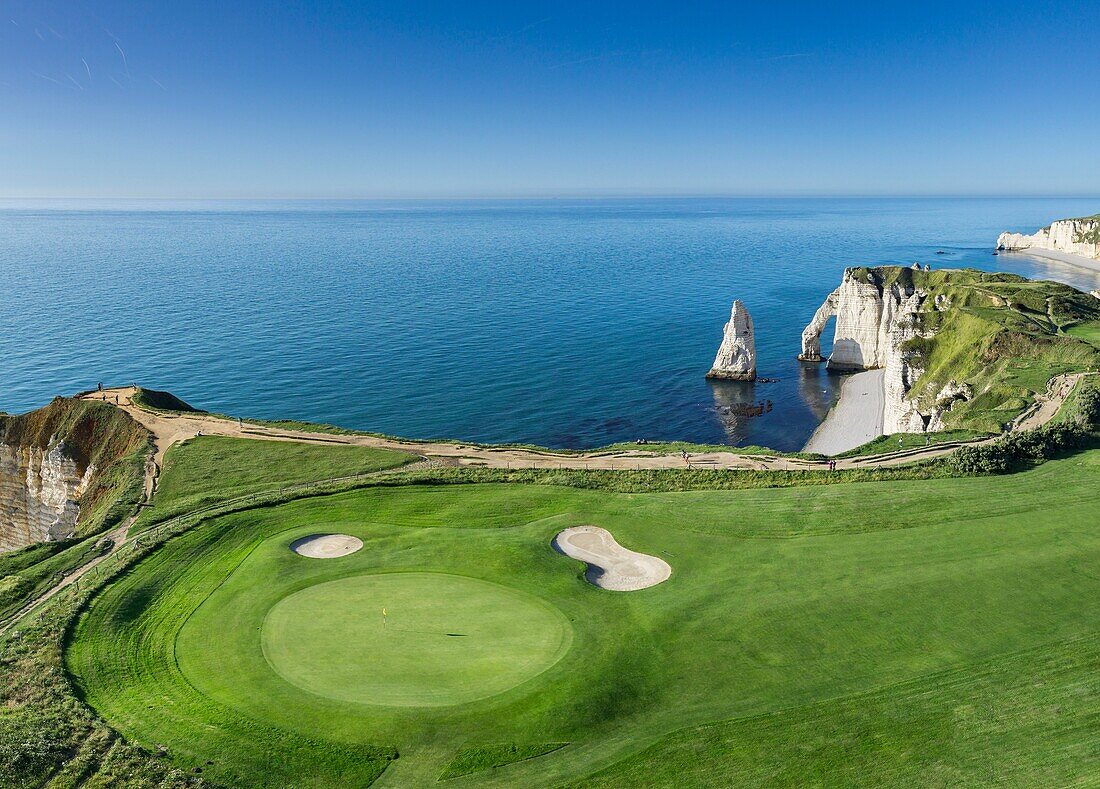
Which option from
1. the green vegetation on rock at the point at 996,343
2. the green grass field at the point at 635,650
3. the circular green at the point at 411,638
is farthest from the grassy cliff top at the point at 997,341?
the circular green at the point at 411,638

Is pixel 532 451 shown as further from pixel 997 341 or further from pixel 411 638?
pixel 997 341

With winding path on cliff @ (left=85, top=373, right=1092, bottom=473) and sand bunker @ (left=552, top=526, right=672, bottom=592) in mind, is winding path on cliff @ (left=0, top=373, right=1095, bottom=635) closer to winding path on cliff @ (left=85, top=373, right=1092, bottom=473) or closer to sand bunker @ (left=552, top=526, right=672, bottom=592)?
winding path on cliff @ (left=85, top=373, right=1092, bottom=473)

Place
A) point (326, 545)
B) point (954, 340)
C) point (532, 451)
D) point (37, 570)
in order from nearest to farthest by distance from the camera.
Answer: point (37, 570) → point (326, 545) → point (532, 451) → point (954, 340)

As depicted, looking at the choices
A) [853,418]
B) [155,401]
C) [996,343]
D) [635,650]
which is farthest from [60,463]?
[996,343]

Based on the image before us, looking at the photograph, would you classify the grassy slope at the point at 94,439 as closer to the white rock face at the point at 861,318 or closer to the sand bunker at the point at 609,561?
the sand bunker at the point at 609,561

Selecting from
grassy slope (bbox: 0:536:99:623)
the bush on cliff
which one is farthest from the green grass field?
grassy slope (bbox: 0:536:99:623)

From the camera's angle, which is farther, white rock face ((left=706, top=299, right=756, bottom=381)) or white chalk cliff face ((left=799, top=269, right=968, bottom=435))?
white chalk cliff face ((left=799, top=269, right=968, bottom=435))

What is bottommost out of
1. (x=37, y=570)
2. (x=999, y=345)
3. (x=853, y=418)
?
(x=853, y=418)
